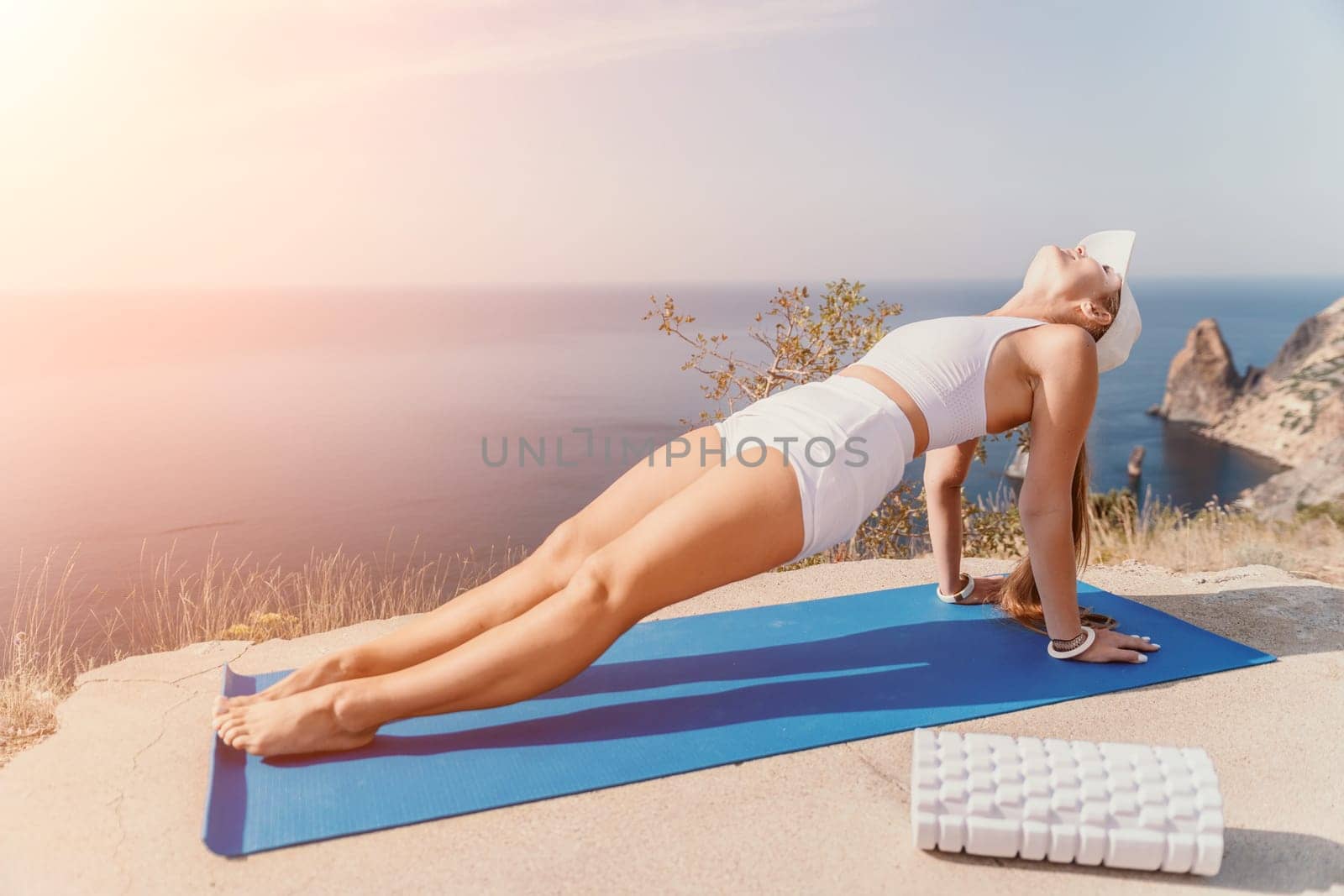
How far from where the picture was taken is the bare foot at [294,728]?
192 centimetres

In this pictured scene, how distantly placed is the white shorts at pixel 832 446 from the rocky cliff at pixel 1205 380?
28.7 metres

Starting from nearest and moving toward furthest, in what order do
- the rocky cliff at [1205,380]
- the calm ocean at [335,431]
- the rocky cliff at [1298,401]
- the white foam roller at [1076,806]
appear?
the white foam roller at [1076,806]
the calm ocean at [335,431]
the rocky cliff at [1298,401]
the rocky cliff at [1205,380]

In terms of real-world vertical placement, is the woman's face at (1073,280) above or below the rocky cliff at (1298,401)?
above

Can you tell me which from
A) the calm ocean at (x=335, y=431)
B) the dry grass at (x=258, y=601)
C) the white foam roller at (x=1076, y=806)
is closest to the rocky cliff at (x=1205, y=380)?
the calm ocean at (x=335, y=431)

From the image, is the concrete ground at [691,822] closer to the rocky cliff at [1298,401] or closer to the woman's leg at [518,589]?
the woman's leg at [518,589]

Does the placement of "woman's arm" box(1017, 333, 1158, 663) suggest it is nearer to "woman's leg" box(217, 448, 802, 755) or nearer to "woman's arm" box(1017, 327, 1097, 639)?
"woman's arm" box(1017, 327, 1097, 639)

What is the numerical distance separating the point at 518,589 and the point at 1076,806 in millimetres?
1195

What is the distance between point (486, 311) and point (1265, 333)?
3726 centimetres

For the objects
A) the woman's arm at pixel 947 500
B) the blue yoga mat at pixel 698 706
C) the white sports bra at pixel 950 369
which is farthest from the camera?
the woman's arm at pixel 947 500

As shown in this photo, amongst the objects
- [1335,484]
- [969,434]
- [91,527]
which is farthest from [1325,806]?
[91,527]

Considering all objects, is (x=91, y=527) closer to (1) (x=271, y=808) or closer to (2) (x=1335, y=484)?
(1) (x=271, y=808)

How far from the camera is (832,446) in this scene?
2098mm

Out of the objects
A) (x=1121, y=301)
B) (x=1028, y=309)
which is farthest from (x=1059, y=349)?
(x=1121, y=301)

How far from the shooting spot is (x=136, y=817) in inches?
72.1
